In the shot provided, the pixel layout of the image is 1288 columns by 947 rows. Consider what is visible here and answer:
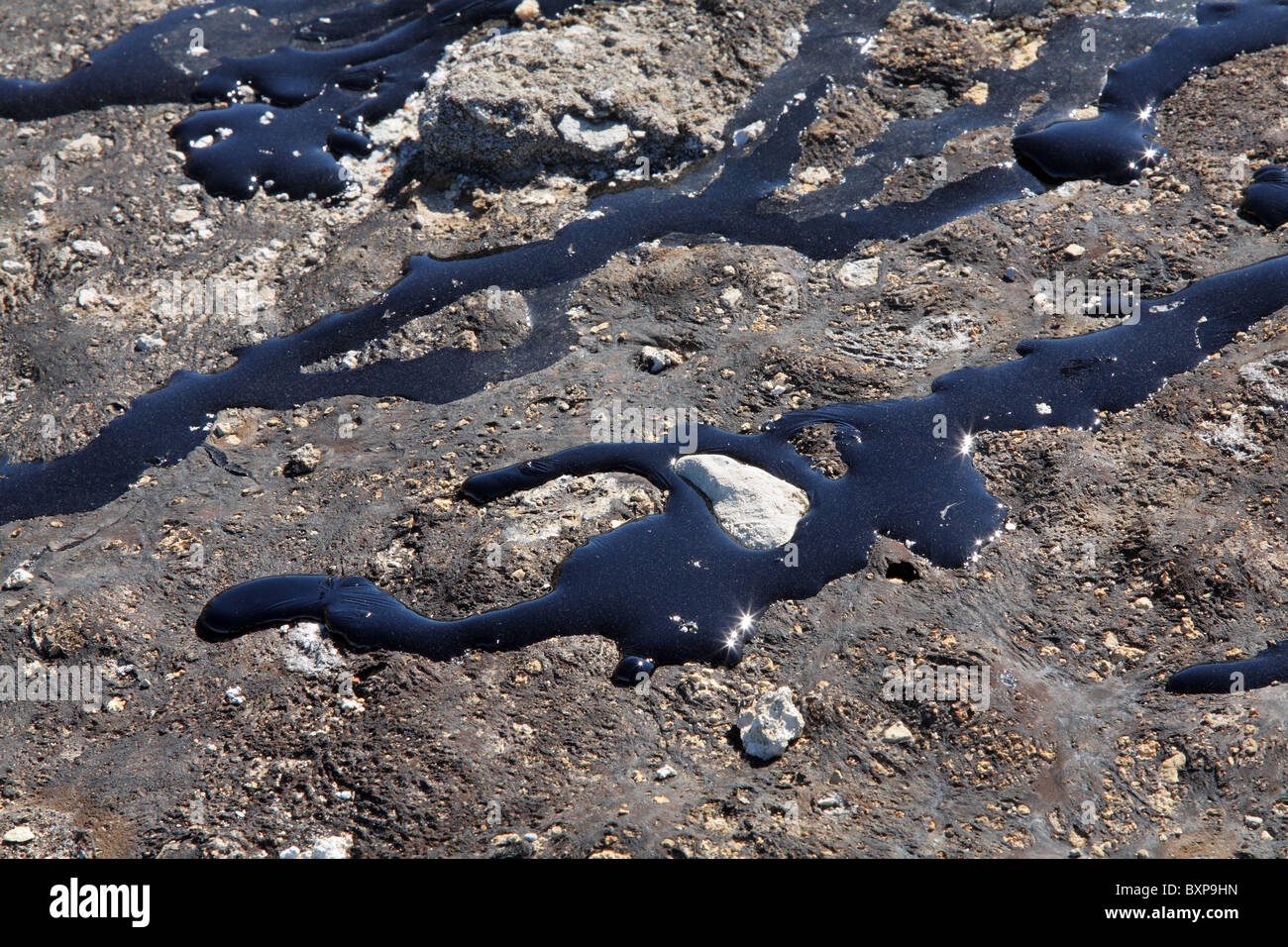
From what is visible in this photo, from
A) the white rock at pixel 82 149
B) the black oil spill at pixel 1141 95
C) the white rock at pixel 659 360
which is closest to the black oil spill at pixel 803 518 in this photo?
the white rock at pixel 659 360

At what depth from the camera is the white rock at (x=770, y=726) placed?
2.91m

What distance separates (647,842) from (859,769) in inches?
26.2

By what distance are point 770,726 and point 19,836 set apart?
7.20ft

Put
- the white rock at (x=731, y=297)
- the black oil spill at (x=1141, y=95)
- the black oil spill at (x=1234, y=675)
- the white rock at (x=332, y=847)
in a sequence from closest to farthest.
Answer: the white rock at (x=332, y=847) → the black oil spill at (x=1234, y=675) → the white rock at (x=731, y=297) → the black oil spill at (x=1141, y=95)

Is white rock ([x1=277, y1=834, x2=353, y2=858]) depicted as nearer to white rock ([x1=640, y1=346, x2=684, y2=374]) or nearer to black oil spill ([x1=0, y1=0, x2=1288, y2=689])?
black oil spill ([x1=0, y1=0, x2=1288, y2=689])

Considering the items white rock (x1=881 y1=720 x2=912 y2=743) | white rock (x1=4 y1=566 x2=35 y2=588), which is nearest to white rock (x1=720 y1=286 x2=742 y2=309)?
white rock (x1=881 y1=720 x2=912 y2=743)

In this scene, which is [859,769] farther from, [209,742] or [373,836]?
[209,742]

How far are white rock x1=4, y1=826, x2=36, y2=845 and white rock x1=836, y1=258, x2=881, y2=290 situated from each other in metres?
3.53

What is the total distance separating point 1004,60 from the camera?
512 cm

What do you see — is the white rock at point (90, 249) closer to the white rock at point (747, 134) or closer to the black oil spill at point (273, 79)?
the black oil spill at point (273, 79)

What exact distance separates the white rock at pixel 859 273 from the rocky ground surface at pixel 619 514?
0.02 m

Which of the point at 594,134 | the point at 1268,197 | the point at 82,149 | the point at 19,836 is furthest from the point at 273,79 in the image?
the point at 1268,197

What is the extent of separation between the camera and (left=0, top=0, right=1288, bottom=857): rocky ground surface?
112 inches

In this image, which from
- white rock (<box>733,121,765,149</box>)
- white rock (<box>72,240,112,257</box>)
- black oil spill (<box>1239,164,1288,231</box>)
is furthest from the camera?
white rock (<box>733,121,765,149</box>)
